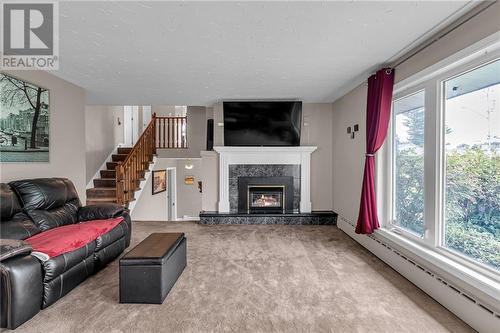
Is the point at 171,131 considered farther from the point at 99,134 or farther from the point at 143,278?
the point at 143,278

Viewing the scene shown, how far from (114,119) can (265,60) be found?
5654mm

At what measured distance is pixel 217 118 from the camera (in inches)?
219

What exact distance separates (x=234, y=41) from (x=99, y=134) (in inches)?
207

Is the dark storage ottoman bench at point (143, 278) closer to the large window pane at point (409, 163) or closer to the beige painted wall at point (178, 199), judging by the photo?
the large window pane at point (409, 163)

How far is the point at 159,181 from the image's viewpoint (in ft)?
26.2

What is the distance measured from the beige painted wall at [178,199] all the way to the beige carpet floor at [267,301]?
4.35 meters

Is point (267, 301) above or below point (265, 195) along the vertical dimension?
below

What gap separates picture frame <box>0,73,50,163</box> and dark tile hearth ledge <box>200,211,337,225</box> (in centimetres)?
306

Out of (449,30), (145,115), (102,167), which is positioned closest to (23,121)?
(102,167)

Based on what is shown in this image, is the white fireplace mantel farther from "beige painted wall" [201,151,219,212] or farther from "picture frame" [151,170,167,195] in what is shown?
"picture frame" [151,170,167,195]

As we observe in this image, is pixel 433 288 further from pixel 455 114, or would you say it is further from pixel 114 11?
pixel 114 11

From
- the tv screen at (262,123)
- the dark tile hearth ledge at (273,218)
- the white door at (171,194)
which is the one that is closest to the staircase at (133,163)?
the white door at (171,194)

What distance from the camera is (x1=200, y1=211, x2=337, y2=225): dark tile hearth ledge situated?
5305 millimetres

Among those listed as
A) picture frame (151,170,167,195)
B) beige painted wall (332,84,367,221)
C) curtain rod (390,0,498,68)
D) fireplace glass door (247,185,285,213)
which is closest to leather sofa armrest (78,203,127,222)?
fireplace glass door (247,185,285,213)
